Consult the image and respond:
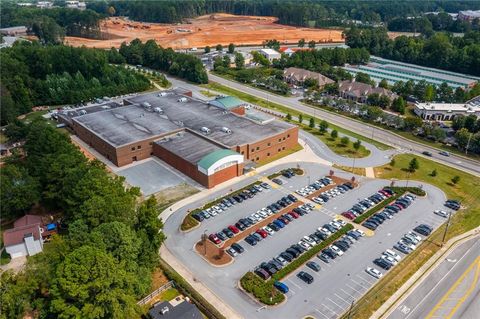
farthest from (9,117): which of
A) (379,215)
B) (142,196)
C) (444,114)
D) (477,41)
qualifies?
(477,41)

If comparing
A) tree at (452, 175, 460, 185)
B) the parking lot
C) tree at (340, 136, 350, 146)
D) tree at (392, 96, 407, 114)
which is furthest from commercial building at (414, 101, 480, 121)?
the parking lot

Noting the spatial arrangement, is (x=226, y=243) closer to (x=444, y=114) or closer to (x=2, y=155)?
(x=2, y=155)

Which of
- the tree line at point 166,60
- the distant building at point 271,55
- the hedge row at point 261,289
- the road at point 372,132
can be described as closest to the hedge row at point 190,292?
the hedge row at point 261,289

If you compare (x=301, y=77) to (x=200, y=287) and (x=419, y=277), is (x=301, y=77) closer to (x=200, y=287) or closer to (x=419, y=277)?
(x=419, y=277)

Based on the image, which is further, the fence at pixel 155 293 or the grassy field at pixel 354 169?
the grassy field at pixel 354 169

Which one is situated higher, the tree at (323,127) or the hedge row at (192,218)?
the tree at (323,127)

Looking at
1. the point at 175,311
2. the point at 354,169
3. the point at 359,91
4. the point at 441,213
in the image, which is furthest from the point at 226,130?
the point at 359,91

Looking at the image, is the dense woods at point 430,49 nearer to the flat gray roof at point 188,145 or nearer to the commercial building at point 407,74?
the commercial building at point 407,74
